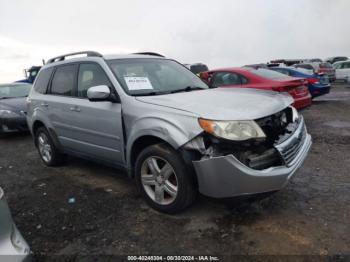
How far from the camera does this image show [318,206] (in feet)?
11.2

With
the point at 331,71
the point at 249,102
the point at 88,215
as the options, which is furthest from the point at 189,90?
the point at 331,71

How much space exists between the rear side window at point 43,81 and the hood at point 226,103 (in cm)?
241

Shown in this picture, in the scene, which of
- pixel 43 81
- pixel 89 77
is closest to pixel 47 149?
pixel 43 81

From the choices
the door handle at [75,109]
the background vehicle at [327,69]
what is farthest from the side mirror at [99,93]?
the background vehicle at [327,69]

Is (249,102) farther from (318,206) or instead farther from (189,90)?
(318,206)

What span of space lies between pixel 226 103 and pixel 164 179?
3.32ft

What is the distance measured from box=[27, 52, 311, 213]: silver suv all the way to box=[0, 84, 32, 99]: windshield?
492cm

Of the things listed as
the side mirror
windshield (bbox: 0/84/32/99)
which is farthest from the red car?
windshield (bbox: 0/84/32/99)

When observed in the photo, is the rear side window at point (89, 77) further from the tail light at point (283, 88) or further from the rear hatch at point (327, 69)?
the rear hatch at point (327, 69)

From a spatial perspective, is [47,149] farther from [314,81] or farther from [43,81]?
[314,81]

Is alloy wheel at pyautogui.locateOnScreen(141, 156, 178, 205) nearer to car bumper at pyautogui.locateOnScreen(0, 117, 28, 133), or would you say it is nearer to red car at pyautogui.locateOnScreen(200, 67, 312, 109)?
red car at pyautogui.locateOnScreen(200, 67, 312, 109)

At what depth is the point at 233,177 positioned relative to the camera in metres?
2.80

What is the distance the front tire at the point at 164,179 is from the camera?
3070mm

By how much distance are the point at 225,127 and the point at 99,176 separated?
8.64 feet
